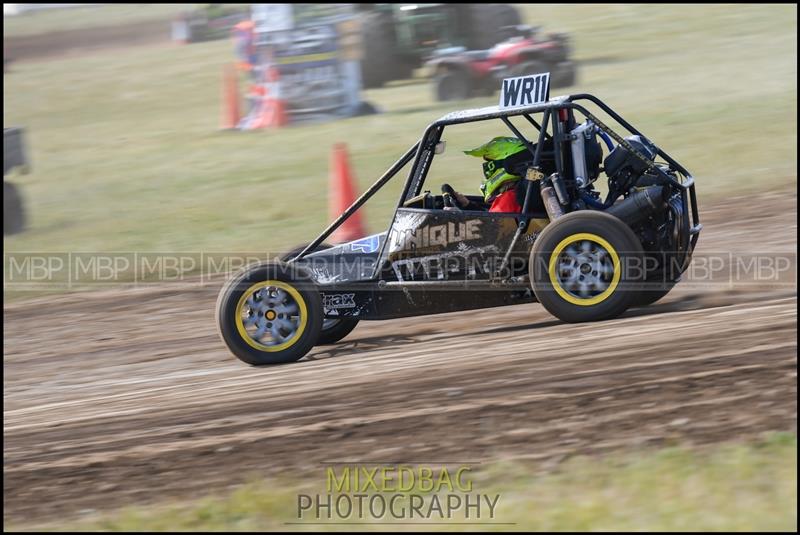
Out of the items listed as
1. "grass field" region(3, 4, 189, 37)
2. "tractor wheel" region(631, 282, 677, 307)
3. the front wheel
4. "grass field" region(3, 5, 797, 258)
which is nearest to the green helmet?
"tractor wheel" region(631, 282, 677, 307)

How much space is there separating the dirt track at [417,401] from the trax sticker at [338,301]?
1.12ft

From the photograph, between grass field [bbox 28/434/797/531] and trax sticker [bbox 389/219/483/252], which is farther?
trax sticker [bbox 389/219/483/252]

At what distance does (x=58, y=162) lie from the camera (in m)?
18.6

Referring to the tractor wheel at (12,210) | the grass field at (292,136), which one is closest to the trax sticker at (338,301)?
the grass field at (292,136)

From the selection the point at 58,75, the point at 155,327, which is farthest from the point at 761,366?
the point at 58,75

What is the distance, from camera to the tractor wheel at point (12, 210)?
1358cm

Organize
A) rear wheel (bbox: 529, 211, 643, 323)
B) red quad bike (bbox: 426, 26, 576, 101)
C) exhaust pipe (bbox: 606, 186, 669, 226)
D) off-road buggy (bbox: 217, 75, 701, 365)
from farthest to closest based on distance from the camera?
red quad bike (bbox: 426, 26, 576, 101)
exhaust pipe (bbox: 606, 186, 669, 226)
off-road buggy (bbox: 217, 75, 701, 365)
rear wheel (bbox: 529, 211, 643, 323)

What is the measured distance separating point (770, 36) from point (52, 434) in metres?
20.4

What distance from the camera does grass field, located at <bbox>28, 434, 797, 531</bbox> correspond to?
3.93 meters

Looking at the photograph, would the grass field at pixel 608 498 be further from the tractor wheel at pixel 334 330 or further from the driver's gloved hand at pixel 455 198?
the tractor wheel at pixel 334 330

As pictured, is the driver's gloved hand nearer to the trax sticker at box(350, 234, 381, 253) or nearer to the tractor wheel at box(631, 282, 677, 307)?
the trax sticker at box(350, 234, 381, 253)

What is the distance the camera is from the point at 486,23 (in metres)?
21.9

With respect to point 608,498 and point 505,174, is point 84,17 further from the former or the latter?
point 608,498

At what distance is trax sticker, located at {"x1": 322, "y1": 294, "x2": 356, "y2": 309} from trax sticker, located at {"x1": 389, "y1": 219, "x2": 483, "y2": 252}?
0.43 metres
